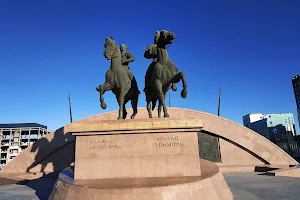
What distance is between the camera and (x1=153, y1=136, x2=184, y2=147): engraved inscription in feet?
21.6

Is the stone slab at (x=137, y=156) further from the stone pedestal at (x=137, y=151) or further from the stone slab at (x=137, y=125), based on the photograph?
the stone slab at (x=137, y=125)

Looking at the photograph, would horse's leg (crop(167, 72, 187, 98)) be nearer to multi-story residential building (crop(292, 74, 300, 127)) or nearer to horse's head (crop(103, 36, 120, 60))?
→ horse's head (crop(103, 36, 120, 60))

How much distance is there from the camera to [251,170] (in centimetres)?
1593

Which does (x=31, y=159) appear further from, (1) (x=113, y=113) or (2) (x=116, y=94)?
(2) (x=116, y=94)

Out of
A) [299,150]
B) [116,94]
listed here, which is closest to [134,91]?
[116,94]

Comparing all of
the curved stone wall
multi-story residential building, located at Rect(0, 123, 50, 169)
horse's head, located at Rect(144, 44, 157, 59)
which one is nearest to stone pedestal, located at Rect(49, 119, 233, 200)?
horse's head, located at Rect(144, 44, 157, 59)

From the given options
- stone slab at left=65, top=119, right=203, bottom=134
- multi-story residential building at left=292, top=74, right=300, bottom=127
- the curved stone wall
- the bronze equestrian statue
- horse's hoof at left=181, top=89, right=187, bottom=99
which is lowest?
the curved stone wall

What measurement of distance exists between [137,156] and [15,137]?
83174 mm

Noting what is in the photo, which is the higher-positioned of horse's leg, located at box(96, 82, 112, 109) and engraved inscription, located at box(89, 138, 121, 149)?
horse's leg, located at box(96, 82, 112, 109)

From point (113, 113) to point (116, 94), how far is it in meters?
→ 9.51

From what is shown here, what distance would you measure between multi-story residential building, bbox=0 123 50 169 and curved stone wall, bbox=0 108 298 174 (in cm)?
6550

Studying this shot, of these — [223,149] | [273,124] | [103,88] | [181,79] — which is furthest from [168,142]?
[273,124]

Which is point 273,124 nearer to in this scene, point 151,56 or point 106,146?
point 151,56

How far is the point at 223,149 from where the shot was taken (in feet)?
57.3
